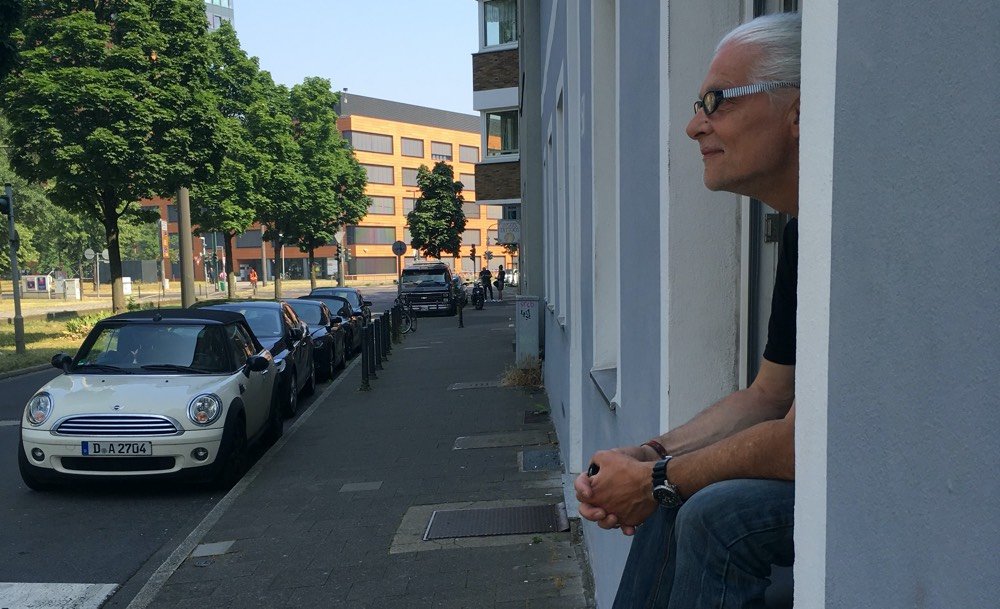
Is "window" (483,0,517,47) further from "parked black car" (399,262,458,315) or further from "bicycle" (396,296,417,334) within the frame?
"parked black car" (399,262,458,315)

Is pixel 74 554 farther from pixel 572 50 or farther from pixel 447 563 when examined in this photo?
pixel 572 50

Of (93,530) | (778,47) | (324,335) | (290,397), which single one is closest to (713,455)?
(778,47)

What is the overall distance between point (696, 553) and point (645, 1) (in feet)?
6.65

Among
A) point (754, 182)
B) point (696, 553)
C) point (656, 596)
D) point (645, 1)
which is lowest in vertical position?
point (656, 596)

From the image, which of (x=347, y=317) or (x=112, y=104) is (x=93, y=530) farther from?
(x=112, y=104)

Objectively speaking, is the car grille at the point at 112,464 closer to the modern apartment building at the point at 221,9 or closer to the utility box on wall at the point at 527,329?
the utility box on wall at the point at 527,329

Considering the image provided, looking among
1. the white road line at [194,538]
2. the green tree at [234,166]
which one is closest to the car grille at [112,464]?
the white road line at [194,538]

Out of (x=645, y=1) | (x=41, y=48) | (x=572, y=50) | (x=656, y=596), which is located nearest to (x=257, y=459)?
(x=572, y=50)

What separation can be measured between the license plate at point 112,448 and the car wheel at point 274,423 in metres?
2.43

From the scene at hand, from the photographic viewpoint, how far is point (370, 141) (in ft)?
313

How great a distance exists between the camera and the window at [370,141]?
93562mm

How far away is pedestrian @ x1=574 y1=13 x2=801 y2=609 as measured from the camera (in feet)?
5.00

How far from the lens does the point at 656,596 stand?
1.71m

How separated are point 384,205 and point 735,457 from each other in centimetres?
9681
